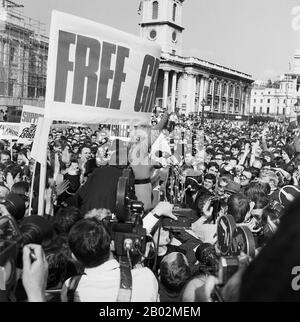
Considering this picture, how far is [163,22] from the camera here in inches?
3059

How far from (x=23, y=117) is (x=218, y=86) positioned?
8724 centimetres

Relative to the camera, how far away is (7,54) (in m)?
37.0

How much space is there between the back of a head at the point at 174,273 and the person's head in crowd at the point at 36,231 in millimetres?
765

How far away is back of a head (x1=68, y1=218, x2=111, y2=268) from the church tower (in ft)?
249

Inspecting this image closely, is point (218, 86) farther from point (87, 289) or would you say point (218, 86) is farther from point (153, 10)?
point (87, 289)

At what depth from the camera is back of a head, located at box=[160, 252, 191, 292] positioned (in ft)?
9.71

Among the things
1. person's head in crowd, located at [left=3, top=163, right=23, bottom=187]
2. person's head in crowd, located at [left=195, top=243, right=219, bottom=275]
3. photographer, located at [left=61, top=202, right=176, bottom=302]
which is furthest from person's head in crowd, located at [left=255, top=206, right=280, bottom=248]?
person's head in crowd, located at [left=3, top=163, right=23, bottom=187]

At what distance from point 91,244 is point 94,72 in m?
2.19

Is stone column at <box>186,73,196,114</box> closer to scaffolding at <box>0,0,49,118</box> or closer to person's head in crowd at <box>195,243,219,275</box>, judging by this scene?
scaffolding at <box>0,0,49,118</box>

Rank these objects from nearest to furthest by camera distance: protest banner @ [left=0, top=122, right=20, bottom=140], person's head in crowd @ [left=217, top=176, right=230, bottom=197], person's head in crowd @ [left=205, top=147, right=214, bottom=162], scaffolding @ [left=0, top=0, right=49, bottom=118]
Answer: person's head in crowd @ [left=217, top=176, right=230, bottom=197], protest banner @ [left=0, top=122, right=20, bottom=140], person's head in crowd @ [left=205, top=147, right=214, bottom=162], scaffolding @ [left=0, top=0, right=49, bottom=118]

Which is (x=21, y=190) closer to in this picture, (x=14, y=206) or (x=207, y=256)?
(x=14, y=206)

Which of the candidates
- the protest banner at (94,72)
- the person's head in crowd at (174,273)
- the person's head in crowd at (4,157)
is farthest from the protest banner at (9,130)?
the person's head in crowd at (174,273)

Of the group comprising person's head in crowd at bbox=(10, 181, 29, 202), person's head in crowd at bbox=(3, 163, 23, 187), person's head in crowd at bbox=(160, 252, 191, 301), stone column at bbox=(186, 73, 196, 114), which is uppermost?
stone column at bbox=(186, 73, 196, 114)

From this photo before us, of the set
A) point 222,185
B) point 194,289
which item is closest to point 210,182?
point 222,185
